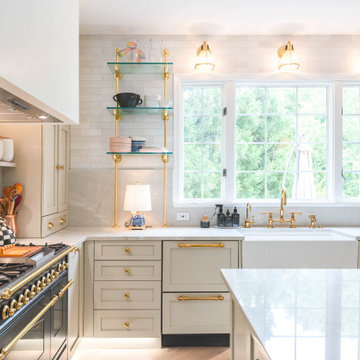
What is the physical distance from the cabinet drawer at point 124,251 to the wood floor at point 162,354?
29.0 inches

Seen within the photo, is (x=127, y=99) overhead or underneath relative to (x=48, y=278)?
overhead

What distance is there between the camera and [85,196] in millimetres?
3426

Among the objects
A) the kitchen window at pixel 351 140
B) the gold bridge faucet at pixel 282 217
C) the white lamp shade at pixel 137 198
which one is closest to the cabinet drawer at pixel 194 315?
the white lamp shade at pixel 137 198

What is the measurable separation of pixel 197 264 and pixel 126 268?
561mm

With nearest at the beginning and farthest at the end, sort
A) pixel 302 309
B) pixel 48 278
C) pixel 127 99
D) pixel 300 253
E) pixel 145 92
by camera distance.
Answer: pixel 302 309
pixel 48 278
pixel 300 253
pixel 127 99
pixel 145 92

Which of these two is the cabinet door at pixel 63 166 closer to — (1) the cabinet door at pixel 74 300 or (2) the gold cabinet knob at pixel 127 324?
(1) the cabinet door at pixel 74 300

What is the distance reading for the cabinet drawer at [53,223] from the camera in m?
2.71

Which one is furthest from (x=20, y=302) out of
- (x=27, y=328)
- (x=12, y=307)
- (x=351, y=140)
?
(x=351, y=140)

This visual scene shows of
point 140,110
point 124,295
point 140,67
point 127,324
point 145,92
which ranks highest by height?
point 140,67

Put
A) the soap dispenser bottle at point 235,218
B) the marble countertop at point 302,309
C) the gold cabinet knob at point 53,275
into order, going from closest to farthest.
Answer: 1. the marble countertop at point 302,309
2. the gold cabinet knob at point 53,275
3. the soap dispenser bottle at point 235,218

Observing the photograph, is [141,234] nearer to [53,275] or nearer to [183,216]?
[183,216]

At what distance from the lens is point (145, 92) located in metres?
3.46

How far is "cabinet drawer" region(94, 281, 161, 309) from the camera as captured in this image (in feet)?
9.19

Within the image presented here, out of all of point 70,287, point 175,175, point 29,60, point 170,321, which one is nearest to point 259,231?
point 175,175
